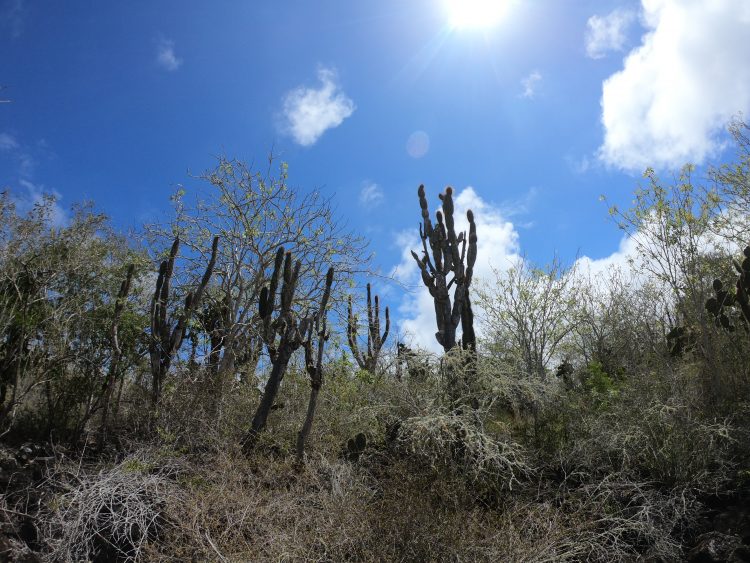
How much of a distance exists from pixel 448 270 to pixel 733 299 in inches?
219

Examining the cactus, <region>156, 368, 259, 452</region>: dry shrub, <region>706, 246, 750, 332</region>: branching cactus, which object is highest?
<region>706, 246, 750, 332</region>: branching cactus

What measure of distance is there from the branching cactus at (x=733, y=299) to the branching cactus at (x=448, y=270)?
4.34m

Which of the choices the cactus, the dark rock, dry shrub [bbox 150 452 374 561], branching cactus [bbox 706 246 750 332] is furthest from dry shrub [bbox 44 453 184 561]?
branching cactus [bbox 706 246 750 332]

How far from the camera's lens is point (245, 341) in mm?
11469

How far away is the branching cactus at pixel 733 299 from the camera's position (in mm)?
8156

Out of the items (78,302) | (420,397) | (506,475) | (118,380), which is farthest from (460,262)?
(78,302)

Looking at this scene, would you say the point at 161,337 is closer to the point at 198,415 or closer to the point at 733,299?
the point at 198,415

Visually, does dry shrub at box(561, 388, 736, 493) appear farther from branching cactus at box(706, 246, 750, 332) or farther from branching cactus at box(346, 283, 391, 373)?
branching cactus at box(346, 283, 391, 373)

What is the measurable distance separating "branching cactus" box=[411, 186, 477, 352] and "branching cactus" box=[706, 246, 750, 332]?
14.2 ft

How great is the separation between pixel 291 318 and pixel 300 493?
338 centimetres

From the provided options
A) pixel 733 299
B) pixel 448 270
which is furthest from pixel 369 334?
pixel 733 299

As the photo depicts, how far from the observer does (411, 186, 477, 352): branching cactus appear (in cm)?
890

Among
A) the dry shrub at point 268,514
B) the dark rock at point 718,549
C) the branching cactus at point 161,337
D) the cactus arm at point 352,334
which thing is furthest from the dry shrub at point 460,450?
the cactus arm at point 352,334

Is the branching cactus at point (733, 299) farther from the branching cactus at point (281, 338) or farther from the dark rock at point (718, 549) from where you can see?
the branching cactus at point (281, 338)
